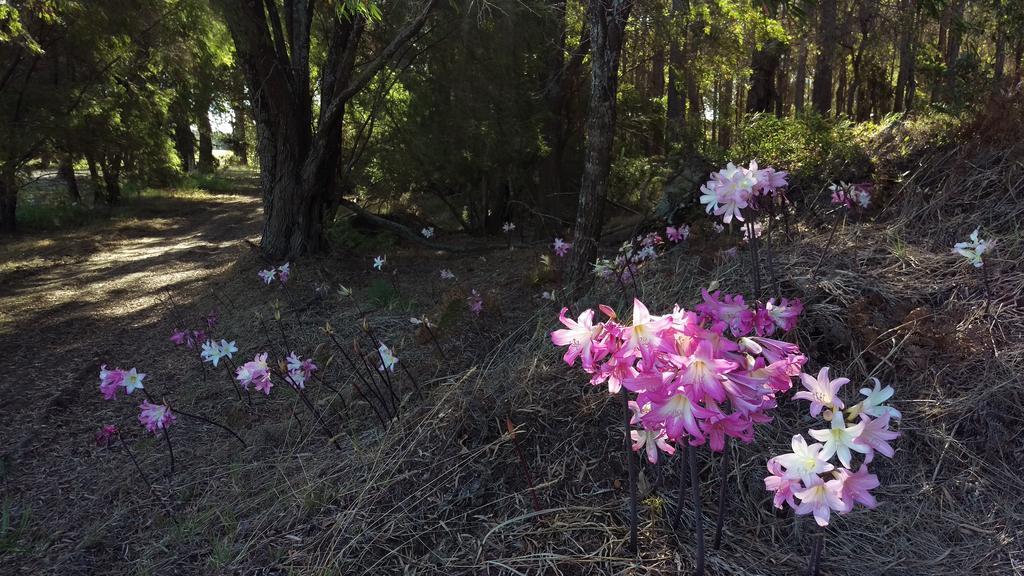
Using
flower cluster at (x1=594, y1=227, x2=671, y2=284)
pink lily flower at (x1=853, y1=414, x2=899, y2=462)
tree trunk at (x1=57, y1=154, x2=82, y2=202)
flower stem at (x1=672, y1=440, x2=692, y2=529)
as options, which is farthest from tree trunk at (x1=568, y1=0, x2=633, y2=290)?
tree trunk at (x1=57, y1=154, x2=82, y2=202)

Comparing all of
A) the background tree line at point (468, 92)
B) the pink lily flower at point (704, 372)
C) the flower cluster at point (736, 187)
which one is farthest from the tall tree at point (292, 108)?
the pink lily flower at point (704, 372)

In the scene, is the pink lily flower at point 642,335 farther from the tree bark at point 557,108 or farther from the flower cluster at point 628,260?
the tree bark at point 557,108

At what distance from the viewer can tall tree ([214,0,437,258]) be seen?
6.81m

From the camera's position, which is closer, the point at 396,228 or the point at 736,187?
the point at 736,187

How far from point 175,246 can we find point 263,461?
956 cm

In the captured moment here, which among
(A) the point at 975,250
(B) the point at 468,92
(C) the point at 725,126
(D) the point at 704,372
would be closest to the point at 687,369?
(D) the point at 704,372

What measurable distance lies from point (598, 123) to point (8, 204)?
12660mm

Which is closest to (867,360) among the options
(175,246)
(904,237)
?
(904,237)

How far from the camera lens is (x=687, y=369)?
140 centimetres

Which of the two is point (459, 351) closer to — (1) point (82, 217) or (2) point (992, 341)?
(2) point (992, 341)

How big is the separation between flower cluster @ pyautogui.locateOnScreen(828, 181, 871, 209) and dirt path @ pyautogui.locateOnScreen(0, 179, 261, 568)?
4297 mm

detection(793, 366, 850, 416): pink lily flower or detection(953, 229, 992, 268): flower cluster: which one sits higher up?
detection(953, 229, 992, 268): flower cluster

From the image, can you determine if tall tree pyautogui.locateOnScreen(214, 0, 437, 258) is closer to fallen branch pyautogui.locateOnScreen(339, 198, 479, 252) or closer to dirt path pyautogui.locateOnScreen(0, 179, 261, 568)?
fallen branch pyautogui.locateOnScreen(339, 198, 479, 252)

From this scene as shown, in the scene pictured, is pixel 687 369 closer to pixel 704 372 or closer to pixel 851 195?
pixel 704 372
